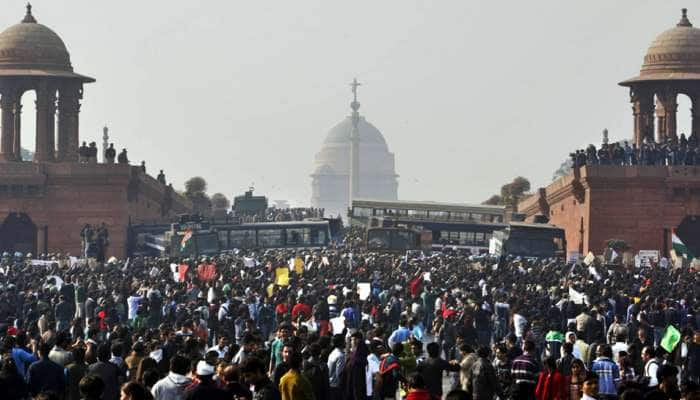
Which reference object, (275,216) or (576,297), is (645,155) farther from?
(576,297)

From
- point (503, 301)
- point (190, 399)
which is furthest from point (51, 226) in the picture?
point (190, 399)

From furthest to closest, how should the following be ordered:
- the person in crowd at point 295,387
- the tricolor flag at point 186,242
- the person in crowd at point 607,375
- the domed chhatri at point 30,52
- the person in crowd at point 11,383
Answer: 1. the domed chhatri at point 30,52
2. the tricolor flag at point 186,242
3. the person in crowd at point 607,375
4. the person in crowd at point 295,387
5. the person in crowd at point 11,383

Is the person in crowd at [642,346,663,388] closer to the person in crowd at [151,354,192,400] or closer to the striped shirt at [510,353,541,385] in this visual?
the striped shirt at [510,353,541,385]

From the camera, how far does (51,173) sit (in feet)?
223

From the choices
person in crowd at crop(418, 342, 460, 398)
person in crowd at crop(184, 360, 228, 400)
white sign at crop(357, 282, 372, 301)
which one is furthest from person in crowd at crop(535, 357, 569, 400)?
white sign at crop(357, 282, 372, 301)

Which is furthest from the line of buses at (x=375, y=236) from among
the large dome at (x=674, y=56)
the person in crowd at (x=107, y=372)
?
the person in crowd at (x=107, y=372)

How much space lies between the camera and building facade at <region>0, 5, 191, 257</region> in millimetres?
67188

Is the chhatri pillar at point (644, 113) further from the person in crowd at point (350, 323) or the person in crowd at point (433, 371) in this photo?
the person in crowd at point (433, 371)

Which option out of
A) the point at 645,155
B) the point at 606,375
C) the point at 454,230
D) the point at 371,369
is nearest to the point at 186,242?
the point at 645,155

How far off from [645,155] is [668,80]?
8.19 m

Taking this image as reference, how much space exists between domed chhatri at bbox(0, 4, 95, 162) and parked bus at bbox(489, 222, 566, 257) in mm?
19781

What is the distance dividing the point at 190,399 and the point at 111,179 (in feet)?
179

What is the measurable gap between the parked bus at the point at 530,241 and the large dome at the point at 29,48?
2039cm

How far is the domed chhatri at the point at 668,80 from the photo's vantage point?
72688 millimetres
